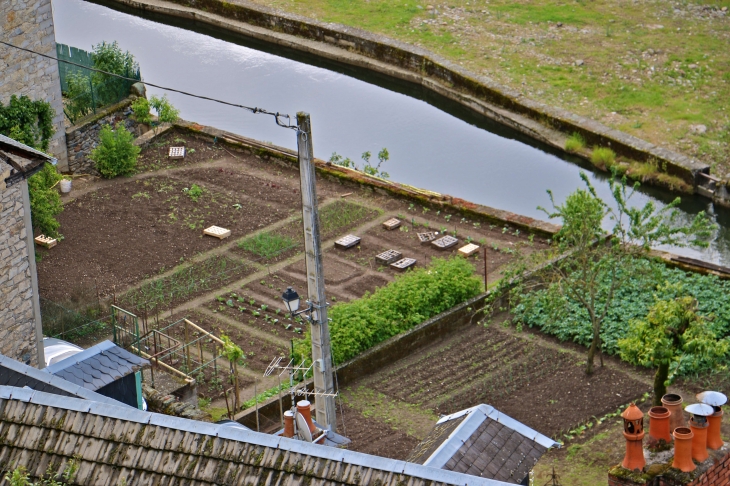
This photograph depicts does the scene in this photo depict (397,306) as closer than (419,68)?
Yes

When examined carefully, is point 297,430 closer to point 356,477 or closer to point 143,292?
point 356,477

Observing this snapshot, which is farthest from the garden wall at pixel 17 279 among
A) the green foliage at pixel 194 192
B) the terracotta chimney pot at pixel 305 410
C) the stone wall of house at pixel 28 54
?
the green foliage at pixel 194 192

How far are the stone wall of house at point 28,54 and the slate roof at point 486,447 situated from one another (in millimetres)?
13573

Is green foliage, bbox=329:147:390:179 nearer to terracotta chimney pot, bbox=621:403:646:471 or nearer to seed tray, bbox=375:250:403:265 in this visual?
seed tray, bbox=375:250:403:265

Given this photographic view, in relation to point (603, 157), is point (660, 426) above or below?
above

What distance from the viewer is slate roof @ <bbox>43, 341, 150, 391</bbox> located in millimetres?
13539

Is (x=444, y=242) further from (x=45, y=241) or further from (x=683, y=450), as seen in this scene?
(x=683, y=450)

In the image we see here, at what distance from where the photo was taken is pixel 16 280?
573 inches

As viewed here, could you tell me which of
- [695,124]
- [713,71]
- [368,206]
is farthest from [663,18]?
[368,206]

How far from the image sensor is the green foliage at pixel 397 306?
57.5 feet

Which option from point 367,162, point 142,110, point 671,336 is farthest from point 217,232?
point 671,336

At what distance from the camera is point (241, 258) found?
21.2 meters

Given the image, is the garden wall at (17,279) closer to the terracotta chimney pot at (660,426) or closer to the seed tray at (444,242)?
the terracotta chimney pot at (660,426)

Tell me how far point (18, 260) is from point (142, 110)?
11.1 m
